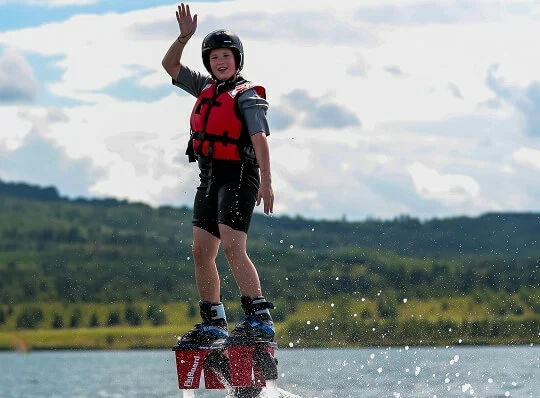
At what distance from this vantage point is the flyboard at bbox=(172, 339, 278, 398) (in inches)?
499

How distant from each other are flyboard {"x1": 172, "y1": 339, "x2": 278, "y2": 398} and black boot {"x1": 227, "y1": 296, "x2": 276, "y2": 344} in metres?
0.09

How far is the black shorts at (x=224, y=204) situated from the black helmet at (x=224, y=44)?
1.37 meters

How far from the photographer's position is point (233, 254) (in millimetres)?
12641

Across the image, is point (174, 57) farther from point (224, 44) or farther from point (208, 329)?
point (208, 329)

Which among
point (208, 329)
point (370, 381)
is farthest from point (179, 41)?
point (370, 381)

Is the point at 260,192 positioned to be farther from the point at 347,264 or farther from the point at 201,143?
the point at 347,264

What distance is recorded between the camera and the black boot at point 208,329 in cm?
1305

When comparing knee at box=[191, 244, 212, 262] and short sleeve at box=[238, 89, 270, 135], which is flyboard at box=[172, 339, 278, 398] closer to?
knee at box=[191, 244, 212, 262]

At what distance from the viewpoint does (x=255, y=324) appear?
1282 cm

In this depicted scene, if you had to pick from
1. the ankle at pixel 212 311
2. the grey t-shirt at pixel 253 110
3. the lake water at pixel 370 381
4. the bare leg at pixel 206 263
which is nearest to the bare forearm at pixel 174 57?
the grey t-shirt at pixel 253 110

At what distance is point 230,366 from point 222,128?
8.71 feet

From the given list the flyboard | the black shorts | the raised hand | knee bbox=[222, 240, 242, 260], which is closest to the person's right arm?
the raised hand

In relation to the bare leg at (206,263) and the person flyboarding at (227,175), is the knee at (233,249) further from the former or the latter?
the bare leg at (206,263)

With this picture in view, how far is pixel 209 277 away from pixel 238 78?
7.59 ft
